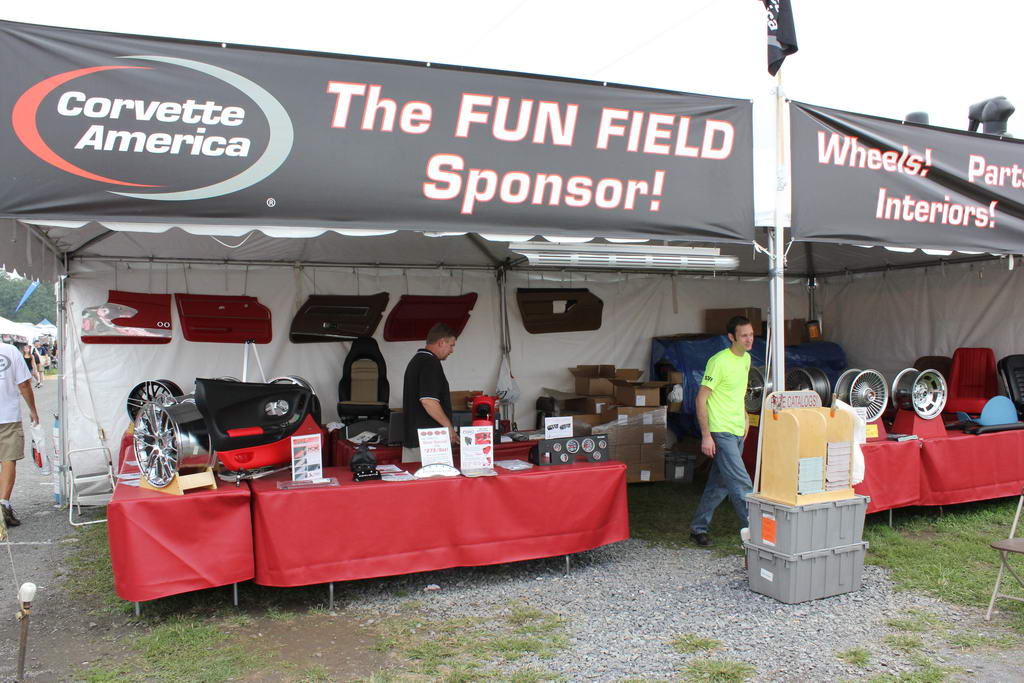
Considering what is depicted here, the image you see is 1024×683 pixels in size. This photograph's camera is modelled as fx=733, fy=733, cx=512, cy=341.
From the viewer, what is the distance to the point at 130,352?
6117 millimetres

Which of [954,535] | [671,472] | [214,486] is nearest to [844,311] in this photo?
[671,472]

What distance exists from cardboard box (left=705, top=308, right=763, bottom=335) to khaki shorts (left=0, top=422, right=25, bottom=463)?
21.1ft

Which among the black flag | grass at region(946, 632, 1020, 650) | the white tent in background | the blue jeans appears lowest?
grass at region(946, 632, 1020, 650)

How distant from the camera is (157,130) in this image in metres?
3.13

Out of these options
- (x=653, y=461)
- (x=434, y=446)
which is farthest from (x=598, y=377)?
(x=434, y=446)

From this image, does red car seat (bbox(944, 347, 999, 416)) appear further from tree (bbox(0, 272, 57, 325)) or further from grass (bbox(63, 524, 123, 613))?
tree (bbox(0, 272, 57, 325))

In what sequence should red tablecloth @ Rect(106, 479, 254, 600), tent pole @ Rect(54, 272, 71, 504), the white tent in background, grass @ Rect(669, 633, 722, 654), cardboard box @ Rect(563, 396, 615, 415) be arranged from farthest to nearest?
the white tent in background
cardboard box @ Rect(563, 396, 615, 415)
tent pole @ Rect(54, 272, 71, 504)
red tablecloth @ Rect(106, 479, 254, 600)
grass @ Rect(669, 633, 722, 654)

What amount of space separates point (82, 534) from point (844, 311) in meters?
7.84

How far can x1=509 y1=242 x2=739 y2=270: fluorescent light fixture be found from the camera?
14.3 ft

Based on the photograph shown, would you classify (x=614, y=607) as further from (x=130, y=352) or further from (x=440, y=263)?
(x=130, y=352)

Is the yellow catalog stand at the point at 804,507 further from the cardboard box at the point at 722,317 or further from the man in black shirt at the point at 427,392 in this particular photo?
the cardboard box at the point at 722,317

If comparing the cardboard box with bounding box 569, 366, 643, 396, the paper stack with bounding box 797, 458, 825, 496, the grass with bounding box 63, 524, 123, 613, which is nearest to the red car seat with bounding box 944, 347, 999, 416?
the cardboard box with bounding box 569, 366, 643, 396

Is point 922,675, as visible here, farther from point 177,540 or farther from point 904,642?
point 177,540

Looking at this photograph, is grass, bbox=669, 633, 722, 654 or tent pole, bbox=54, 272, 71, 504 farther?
tent pole, bbox=54, 272, 71, 504
